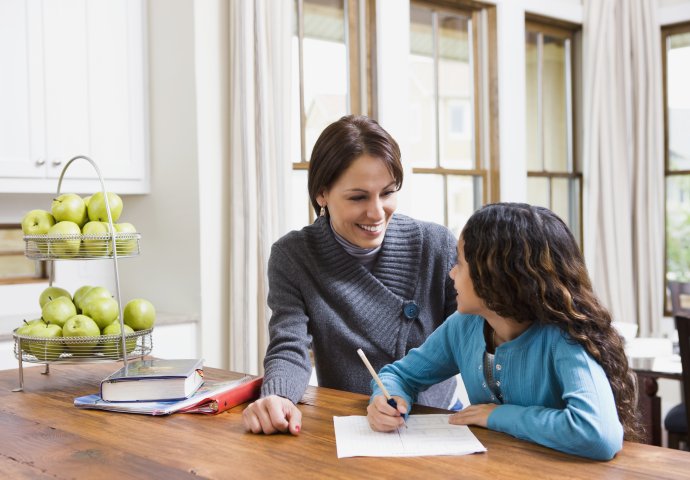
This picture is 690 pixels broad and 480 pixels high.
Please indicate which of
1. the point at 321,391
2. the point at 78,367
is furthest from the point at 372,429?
the point at 78,367

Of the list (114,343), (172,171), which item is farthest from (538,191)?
(114,343)

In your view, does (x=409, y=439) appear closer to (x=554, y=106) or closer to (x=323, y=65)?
(x=323, y=65)

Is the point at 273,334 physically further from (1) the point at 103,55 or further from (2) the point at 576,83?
(2) the point at 576,83

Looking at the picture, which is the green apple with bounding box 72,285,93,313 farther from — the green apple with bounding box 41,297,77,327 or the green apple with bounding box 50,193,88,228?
the green apple with bounding box 50,193,88,228

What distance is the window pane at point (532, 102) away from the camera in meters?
5.07

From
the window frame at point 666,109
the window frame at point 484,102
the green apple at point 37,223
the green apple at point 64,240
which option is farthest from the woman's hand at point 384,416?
the window frame at point 666,109

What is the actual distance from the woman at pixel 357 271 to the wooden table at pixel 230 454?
243 millimetres

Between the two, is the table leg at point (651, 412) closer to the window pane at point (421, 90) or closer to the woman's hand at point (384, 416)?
the window pane at point (421, 90)

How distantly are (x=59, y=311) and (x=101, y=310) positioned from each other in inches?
3.8

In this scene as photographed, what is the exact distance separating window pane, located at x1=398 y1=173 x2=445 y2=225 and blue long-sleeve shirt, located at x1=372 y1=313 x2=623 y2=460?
8.07 ft

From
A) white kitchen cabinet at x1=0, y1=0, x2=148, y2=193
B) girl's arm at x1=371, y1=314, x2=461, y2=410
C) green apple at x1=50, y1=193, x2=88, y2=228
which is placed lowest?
girl's arm at x1=371, y1=314, x2=461, y2=410

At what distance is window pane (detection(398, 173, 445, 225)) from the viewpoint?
4293 millimetres

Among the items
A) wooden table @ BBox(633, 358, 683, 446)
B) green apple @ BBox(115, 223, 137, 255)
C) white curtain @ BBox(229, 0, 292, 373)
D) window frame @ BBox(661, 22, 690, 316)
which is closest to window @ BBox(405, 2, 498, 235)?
white curtain @ BBox(229, 0, 292, 373)

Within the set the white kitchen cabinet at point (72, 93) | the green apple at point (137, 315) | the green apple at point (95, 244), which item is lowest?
the green apple at point (137, 315)
